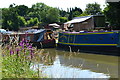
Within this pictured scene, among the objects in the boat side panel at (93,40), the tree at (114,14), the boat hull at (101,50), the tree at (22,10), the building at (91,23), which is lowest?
the boat hull at (101,50)

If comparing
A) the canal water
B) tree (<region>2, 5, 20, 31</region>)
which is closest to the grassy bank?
the canal water

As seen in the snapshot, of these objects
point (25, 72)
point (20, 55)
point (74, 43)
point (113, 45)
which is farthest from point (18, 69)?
point (74, 43)

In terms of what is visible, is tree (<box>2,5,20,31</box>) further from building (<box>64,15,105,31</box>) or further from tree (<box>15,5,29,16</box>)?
tree (<box>15,5,29,16</box>)

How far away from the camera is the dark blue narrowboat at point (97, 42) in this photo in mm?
12938

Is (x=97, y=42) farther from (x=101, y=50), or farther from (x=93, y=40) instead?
(x=101, y=50)

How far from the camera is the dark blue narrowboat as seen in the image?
42.4ft

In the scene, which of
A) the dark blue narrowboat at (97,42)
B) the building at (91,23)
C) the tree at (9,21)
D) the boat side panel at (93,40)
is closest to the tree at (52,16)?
the tree at (9,21)

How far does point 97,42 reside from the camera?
45.9 ft

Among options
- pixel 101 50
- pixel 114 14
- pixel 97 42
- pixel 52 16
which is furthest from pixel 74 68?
pixel 52 16

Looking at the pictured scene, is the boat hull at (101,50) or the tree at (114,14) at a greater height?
the tree at (114,14)

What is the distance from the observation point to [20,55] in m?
4.57

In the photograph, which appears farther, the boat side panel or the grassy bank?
the boat side panel

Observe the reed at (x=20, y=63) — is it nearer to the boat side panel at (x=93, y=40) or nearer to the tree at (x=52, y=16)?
the boat side panel at (x=93, y=40)

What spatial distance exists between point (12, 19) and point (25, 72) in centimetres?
4730
